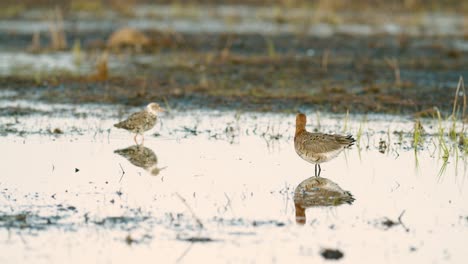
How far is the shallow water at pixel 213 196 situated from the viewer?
802 cm

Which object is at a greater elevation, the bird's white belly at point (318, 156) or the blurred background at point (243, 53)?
the blurred background at point (243, 53)

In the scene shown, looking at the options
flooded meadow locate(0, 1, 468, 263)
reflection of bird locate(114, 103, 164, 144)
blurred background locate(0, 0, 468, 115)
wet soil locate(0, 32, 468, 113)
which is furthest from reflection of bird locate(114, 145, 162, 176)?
blurred background locate(0, 0, 468, 115)

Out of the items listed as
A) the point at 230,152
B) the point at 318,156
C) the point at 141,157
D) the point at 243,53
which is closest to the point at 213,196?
the point at 318,156

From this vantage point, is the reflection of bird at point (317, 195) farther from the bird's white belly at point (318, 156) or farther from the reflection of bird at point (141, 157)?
the reflection of bird at point (141, 157)

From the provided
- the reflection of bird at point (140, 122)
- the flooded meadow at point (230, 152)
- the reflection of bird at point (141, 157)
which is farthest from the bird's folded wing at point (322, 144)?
the reflection of bird at point (140, 122)

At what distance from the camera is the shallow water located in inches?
316

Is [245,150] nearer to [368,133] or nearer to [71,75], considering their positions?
[368,133]

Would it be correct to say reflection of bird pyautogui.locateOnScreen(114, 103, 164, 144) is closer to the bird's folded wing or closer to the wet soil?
the wet soil

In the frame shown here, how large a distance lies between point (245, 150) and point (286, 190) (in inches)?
95.3

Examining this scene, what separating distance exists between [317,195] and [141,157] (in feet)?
9.26

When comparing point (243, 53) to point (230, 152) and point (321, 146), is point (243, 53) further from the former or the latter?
point (321, 146)

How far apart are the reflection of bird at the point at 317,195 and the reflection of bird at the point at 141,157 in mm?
1761

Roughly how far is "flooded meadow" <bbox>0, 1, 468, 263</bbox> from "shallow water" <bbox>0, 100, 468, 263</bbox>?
24 millimetres

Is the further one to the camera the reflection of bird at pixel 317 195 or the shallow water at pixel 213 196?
the reflection of bird at pixel 317 195
